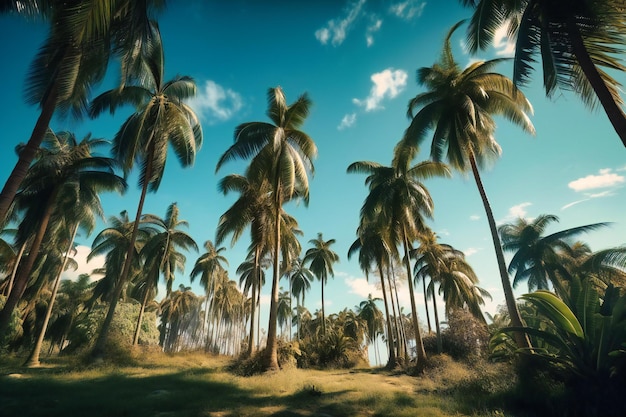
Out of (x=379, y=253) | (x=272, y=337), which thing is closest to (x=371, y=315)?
(x=379, y=253)

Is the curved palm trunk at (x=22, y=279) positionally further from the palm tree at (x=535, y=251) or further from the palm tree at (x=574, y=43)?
the palm tree at (x=535, y=251)

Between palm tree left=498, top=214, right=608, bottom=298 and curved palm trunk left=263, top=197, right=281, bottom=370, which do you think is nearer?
curved palm trunk left=263, top=197, right=281, bottom=370

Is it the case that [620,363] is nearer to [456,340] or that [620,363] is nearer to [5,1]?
[5,1]

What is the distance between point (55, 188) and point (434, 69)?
2182 centimetres

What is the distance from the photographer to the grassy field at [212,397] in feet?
23.1

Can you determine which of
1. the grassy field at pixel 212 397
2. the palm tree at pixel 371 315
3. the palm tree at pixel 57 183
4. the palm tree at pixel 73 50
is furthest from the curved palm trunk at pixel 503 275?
the palm tree at pixel 371 315

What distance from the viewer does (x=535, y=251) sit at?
28.1 metres

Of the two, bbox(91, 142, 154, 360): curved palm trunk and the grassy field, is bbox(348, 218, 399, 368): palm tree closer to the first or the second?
the grassy field

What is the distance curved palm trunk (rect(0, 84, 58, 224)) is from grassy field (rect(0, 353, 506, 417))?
4.96 metres

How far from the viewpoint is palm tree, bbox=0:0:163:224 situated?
7.14 meters

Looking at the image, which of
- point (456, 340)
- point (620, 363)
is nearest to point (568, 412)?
point (620, 363)

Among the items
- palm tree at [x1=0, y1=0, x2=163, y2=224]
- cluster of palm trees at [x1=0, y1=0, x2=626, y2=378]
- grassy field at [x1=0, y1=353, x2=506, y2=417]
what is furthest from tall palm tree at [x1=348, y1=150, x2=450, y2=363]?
palm tree at [x1=0, y1=0, x2=163, y2=224]

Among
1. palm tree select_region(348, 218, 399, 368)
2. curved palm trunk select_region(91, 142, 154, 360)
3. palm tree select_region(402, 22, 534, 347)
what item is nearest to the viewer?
palm tree select_region(402, 22, 534, 347)

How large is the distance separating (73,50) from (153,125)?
8.50 m
